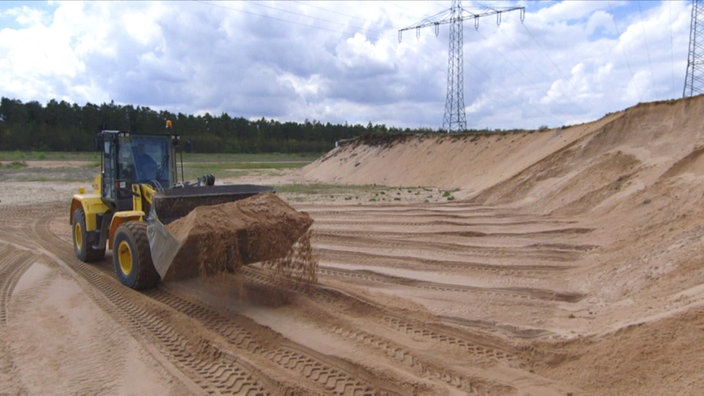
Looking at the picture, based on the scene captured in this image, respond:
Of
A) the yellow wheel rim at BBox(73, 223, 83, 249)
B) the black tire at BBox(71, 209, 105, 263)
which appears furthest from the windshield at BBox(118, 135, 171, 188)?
the yellow wheel rim at BBox(73, 223, 83, 249)

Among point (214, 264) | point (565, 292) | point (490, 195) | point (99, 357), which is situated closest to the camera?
point (99, 357)

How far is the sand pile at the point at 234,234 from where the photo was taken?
20.9 feet

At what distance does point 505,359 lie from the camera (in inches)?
201

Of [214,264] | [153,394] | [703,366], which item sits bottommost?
[153,394]

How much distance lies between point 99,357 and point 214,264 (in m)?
1.67

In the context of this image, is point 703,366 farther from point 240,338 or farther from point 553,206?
point 553,206

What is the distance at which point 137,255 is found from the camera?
7.39m

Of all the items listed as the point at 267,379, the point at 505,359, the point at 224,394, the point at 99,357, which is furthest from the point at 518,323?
the point at 99,357

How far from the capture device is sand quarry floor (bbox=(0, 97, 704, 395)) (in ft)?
15.3

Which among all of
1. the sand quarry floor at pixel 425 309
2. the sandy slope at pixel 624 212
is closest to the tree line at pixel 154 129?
the sandy slope at pixel 624 212

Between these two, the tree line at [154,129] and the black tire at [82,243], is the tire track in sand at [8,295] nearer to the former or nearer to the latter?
the black tire at [82,243]

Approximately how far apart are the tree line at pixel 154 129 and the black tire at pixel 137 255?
4594cm

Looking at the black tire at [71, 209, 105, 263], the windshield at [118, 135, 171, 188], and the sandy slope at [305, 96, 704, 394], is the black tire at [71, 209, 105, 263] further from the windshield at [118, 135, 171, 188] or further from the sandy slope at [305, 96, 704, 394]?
the sandy slope at [305, 96, 704, 394]

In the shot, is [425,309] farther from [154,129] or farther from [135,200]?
[154,129]
